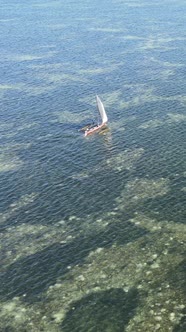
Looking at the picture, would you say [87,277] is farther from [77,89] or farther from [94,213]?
[77,89]

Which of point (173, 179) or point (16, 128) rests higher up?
point (16, 128)

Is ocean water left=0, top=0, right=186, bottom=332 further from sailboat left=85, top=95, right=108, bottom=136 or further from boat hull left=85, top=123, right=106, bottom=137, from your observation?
sailboat left=85, top=95, right=108, bottom=136

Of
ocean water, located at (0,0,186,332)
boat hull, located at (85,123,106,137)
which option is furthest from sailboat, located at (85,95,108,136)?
ocean water, located at (0,0,186,332)

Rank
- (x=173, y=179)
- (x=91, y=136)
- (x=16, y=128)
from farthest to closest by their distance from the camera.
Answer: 1. (x=16, y=128)
2. (x=91, y=136)
3. (x=173, y=179)

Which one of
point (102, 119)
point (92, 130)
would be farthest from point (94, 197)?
point (102, 119)

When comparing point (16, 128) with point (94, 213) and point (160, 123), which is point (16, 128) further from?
point (94, 213)

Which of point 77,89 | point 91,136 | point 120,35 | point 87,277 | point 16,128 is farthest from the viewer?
point 120,35

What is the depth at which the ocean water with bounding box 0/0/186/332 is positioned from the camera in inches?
1543

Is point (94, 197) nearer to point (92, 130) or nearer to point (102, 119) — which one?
point (92, 130)

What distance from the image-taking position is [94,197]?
57531 millimetres

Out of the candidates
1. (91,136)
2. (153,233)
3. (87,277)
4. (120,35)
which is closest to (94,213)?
(153,233)

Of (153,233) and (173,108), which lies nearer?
(153,233)

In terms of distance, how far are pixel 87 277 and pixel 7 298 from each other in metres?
8.22

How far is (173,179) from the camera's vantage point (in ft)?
195
